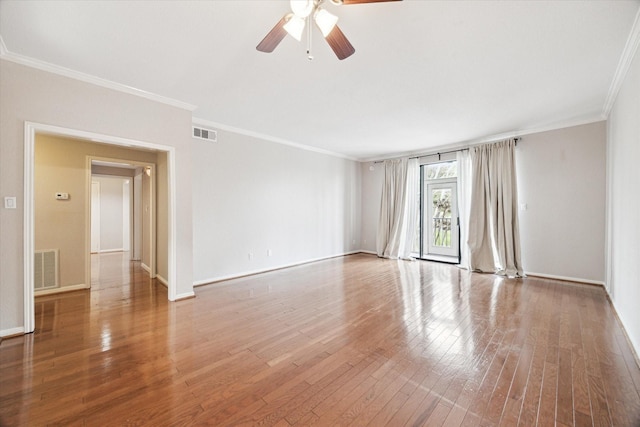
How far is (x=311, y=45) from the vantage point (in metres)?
2.25

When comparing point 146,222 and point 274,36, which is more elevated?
point 274,36

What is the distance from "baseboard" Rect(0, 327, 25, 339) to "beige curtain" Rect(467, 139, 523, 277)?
6.63 m

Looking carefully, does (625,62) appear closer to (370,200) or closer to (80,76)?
(370,200)

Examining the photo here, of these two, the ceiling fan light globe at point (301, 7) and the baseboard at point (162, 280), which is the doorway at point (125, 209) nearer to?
the baseboard at point (162, 280)

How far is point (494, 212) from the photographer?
4.89 m

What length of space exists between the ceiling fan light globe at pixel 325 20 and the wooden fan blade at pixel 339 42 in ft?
0.13

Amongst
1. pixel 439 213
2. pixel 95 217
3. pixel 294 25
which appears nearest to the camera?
pixel 294 25

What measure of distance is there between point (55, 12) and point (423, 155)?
6.27 meters

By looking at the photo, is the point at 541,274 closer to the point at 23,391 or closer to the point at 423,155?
the point at 423,155

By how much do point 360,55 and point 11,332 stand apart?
4331 millimetres

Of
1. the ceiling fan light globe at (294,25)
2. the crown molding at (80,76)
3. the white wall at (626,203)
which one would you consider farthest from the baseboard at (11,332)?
the white wall at (626,203)

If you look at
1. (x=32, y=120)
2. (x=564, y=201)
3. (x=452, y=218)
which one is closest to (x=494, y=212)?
(x=564, y=201)

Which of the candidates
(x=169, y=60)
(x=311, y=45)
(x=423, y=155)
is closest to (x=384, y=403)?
(x=311, y=45)

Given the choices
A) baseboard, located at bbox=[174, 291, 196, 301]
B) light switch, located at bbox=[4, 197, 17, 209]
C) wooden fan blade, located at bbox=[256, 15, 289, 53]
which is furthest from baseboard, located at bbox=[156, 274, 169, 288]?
wooden fan blade, located at bbox=[256, 15, 289, 53]
